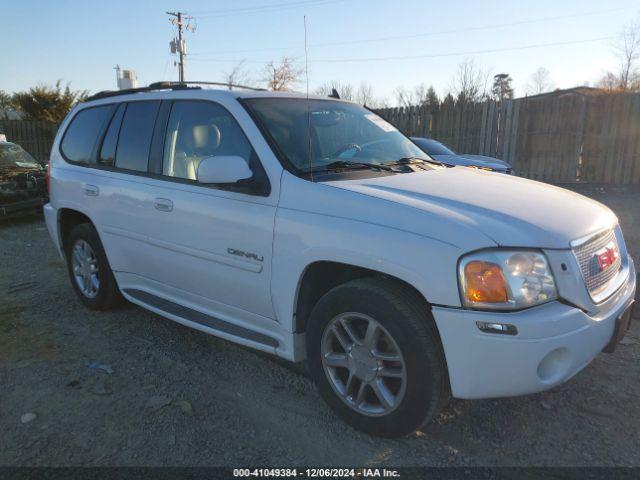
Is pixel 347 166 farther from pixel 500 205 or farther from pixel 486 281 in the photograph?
pixel 486 281

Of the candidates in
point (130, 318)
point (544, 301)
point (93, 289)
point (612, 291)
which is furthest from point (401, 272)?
point (93, 289)

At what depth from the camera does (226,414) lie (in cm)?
297

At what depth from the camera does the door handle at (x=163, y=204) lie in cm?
347

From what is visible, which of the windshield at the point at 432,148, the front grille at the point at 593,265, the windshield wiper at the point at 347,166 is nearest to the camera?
the front grille at the point at 593,265

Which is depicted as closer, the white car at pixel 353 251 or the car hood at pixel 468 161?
the white car at pixel 353 251

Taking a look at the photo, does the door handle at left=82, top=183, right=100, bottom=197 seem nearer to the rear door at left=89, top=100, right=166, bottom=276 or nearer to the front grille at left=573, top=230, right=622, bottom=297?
the rear door at left=89, top=100, right=166, bottom=276

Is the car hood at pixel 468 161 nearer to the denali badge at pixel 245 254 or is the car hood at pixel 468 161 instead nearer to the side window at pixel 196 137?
the side window at pixel 196 137

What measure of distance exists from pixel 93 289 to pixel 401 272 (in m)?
3.29

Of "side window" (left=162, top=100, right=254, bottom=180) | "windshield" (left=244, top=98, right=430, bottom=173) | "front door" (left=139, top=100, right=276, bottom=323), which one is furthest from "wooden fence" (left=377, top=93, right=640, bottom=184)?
"front door" (left=139, top=100, right=276, bottom=323)

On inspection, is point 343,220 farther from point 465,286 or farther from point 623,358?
point 623,358

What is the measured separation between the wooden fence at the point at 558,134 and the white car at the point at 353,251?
785 centimetres

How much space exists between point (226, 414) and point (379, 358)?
1.01 m

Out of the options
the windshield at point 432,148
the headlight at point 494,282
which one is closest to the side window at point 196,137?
the headlight at point 494,282

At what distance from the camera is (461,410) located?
9.77 feet
